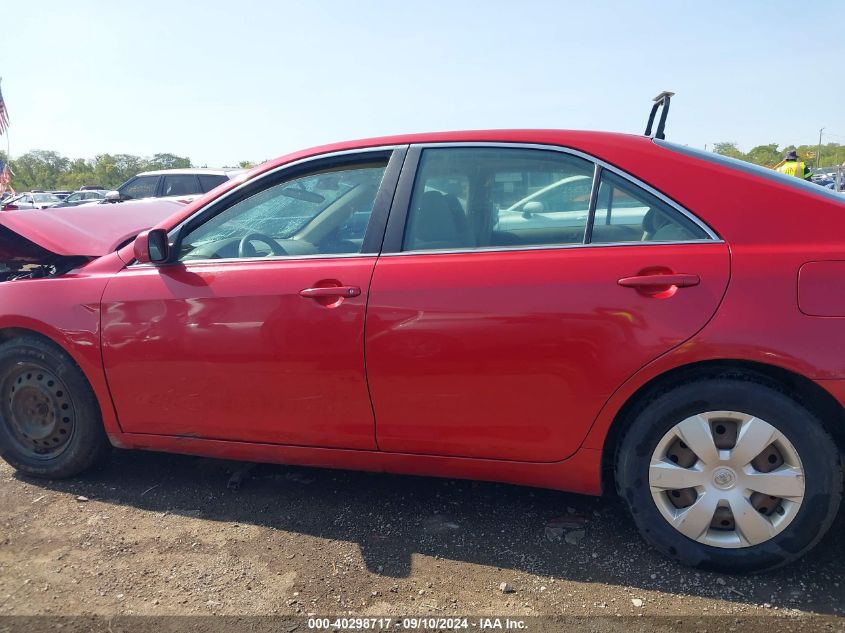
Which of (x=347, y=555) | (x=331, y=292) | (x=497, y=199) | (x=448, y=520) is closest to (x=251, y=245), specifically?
(x=331, y=292)

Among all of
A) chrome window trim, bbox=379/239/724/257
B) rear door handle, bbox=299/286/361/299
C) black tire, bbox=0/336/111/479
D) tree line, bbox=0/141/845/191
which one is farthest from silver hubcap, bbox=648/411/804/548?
tree line, bbox=0/141/845/191

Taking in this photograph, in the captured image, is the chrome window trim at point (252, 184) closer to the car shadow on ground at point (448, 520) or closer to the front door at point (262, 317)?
the front door at point (262, 317)

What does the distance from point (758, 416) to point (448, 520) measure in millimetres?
1338

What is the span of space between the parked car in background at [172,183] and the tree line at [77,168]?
184ft

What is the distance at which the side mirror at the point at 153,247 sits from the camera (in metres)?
2.79

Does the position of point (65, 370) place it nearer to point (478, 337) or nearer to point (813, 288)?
point (478, 337)

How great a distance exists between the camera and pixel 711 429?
2197 mm

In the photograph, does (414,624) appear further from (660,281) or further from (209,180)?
(209,180)

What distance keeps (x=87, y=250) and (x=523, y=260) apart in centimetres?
231

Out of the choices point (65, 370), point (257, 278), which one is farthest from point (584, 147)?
point (65, 370)

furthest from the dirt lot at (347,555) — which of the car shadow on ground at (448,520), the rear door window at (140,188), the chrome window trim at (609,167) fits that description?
the rear door window at (140,188)

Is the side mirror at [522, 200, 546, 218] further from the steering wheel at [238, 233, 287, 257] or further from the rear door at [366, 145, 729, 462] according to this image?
the steering wheel at [238, 233, 287, 257]

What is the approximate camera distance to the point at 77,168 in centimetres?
7281

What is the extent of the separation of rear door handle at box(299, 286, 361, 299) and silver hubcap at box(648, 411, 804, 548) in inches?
51.5
